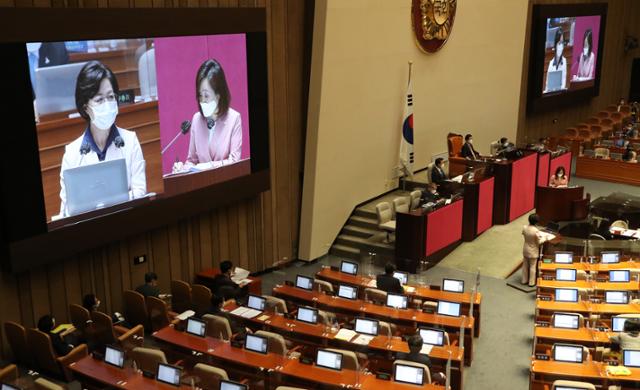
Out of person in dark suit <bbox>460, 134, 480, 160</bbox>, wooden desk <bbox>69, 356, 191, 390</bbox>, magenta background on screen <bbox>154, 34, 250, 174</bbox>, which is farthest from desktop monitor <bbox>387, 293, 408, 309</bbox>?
person in dark suit <bbox>460, 134, 480, 160</bbox>

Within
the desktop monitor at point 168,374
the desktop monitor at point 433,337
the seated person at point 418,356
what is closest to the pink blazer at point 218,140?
the desktop monitor at point 168,374

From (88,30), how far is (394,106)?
307 inches

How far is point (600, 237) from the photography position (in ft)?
41.9

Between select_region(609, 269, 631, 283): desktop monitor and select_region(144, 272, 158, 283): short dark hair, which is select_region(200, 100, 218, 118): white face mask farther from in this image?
select_region(609, 269, 631, 283): desktop monitor

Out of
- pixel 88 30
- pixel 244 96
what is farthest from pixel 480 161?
pixel 88 30

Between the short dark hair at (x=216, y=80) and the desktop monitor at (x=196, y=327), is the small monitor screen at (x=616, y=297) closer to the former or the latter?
the desktop monitor at (x=196, y=327)

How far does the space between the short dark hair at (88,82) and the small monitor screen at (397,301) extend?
4.71 meters

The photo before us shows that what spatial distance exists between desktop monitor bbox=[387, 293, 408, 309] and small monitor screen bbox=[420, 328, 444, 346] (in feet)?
4.09

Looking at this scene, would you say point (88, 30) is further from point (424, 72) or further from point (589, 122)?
point (589, 122)

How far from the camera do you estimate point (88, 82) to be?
912 centimetres

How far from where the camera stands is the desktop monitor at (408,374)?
7258 mm

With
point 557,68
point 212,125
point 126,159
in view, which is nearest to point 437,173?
point 212,125

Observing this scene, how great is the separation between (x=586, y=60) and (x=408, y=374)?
18.3 metres

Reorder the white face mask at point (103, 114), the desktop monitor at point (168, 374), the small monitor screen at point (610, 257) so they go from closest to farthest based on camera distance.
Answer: the desktop monitor at point (168, 374) → the white face mask at point (103, 114) → the small monitor screen at point (610, 257)
